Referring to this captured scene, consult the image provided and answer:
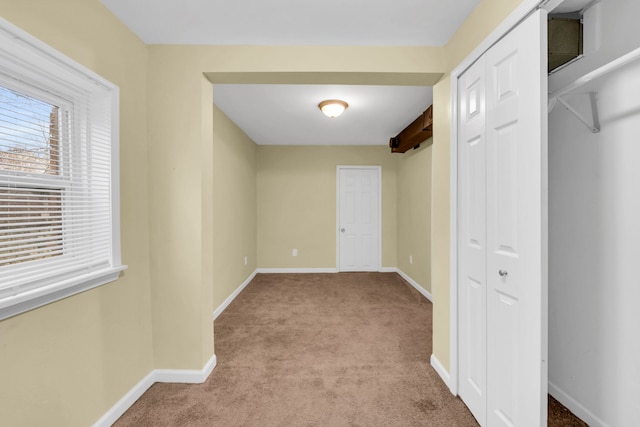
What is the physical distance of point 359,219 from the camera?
5.40 meters

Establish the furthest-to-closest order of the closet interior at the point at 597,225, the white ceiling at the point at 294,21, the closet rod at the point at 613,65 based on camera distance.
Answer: the white ceiling at the point at 294,21 < the closet interior at the point at 597,225 < the closet rod at the point at 613,65

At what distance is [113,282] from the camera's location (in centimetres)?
166

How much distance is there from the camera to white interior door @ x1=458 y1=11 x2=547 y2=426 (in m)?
1.16

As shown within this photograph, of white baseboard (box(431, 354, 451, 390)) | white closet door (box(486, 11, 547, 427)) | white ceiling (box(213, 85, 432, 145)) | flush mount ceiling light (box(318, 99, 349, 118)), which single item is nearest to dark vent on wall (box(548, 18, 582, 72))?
white closet door (box(486, 11, 547, 427))

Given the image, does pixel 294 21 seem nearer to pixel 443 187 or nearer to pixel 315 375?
pixel 443 187

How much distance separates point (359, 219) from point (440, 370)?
3504 mm

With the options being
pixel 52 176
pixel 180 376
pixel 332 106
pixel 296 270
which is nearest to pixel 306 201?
pixel 296 270

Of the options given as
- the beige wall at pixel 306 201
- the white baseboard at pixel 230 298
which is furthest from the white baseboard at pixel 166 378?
the beige wall at pixel 306 201

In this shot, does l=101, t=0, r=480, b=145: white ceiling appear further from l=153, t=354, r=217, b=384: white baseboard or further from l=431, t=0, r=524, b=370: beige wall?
l=153, t=354, r=217, b=384: white baseboard

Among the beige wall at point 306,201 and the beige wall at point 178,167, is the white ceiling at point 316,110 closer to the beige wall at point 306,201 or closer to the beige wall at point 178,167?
the beige wall at point 306,201

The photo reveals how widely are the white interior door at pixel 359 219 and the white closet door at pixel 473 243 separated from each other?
3.55 m

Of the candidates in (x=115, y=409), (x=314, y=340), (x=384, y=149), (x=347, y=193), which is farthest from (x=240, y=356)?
(x=384, y=149)

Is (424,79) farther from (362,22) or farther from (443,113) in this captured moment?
(362,22)

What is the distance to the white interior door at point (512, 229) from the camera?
3.79ft
